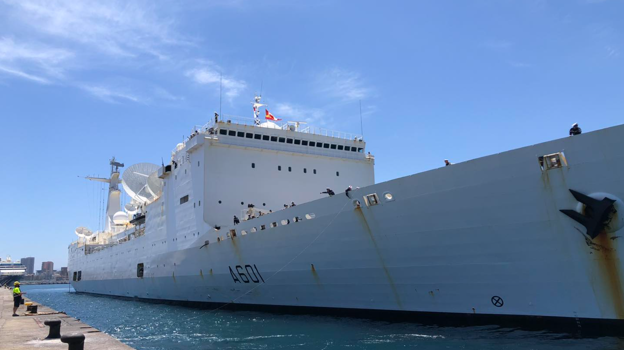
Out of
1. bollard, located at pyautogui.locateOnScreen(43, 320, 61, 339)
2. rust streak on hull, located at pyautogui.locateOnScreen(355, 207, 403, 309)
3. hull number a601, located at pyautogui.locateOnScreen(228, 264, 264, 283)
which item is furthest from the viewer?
hull number a601, located at pyautogui.locateOnScreen(228, 264, 264, 283)

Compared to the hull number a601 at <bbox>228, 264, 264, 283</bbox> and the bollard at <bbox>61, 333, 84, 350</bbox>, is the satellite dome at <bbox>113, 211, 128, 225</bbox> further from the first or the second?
the bollard at <bbox>61, 333, 84, 350</bbox>

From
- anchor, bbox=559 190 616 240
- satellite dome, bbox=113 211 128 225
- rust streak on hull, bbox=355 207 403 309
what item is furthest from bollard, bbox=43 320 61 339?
satellite dome, bbox=113 211 128 225

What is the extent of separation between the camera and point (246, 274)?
617 inches

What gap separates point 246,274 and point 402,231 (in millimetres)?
6925

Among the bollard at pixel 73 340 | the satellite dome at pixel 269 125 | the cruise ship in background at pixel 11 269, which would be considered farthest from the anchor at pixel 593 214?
A: the cruise ship in background at pixel 11 269

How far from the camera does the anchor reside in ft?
26.7

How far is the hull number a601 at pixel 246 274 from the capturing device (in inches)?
596

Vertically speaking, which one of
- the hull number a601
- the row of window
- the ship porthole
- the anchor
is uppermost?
the row of window

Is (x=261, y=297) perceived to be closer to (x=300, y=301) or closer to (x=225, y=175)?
(x=300, y=301)

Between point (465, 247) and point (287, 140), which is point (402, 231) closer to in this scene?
point (465, 247)

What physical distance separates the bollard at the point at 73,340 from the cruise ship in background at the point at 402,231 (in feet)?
Result: 23.7

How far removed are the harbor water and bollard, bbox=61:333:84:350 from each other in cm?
488

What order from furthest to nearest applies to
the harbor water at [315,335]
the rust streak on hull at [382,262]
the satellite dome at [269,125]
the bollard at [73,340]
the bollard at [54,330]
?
1. the satellite dome at [269,125]
2. the rust streak on hull at [382,262]
3. the harbor water at [315,335]
4. the bollard at [54,330]
5. the bollard at [73,340]

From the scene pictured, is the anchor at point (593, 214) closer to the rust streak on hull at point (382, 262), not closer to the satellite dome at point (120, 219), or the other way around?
the rust streak on hull at point (382, 262)
